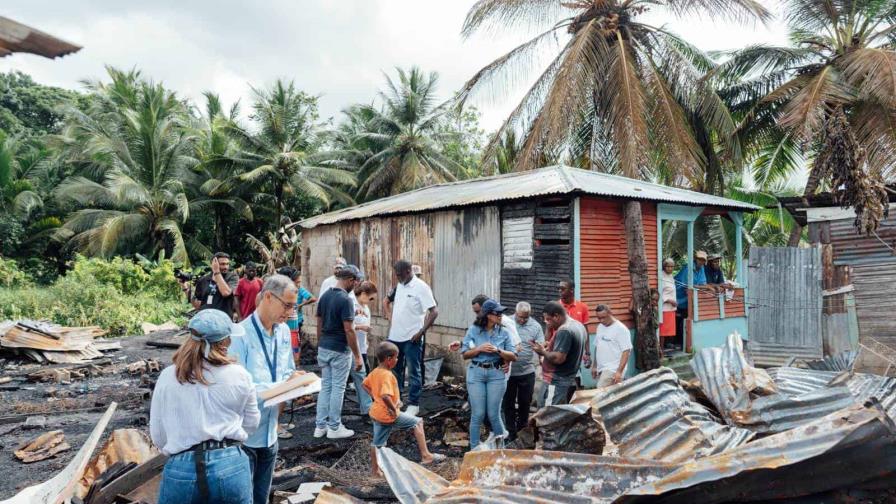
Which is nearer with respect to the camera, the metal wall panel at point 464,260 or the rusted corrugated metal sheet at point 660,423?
the rusted corrugated metal sheet at point 660,423

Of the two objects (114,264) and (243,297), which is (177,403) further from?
(114,264)

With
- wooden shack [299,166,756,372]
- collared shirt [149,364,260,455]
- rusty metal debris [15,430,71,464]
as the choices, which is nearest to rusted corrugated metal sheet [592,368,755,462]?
collared shirt [149,364,260,455]

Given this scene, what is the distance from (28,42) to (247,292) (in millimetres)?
6847

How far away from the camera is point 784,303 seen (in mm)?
11156

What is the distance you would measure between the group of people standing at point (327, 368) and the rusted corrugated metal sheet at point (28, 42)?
4.62 feet

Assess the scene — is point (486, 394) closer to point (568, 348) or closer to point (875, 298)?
point (568, 348)

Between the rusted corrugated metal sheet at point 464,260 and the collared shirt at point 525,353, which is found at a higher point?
the rusted corrugated metal sheet at point 464,260

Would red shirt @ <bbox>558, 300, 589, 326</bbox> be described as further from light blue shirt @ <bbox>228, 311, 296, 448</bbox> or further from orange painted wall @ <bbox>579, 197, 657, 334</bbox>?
light blue shirt @ <bbox>228, 311, 296, 448</bbox>

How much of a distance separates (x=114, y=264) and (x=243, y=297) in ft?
40.6

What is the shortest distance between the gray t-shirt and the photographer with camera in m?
4.37

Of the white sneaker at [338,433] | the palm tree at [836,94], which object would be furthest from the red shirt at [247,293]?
the palm tree at [836,94]

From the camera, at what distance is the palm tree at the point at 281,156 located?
23.0 metres

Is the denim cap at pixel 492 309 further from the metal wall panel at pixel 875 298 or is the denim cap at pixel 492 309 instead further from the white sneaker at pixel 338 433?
the metal wall panel at pixel 875 298

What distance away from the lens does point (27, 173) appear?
25.1 metres
